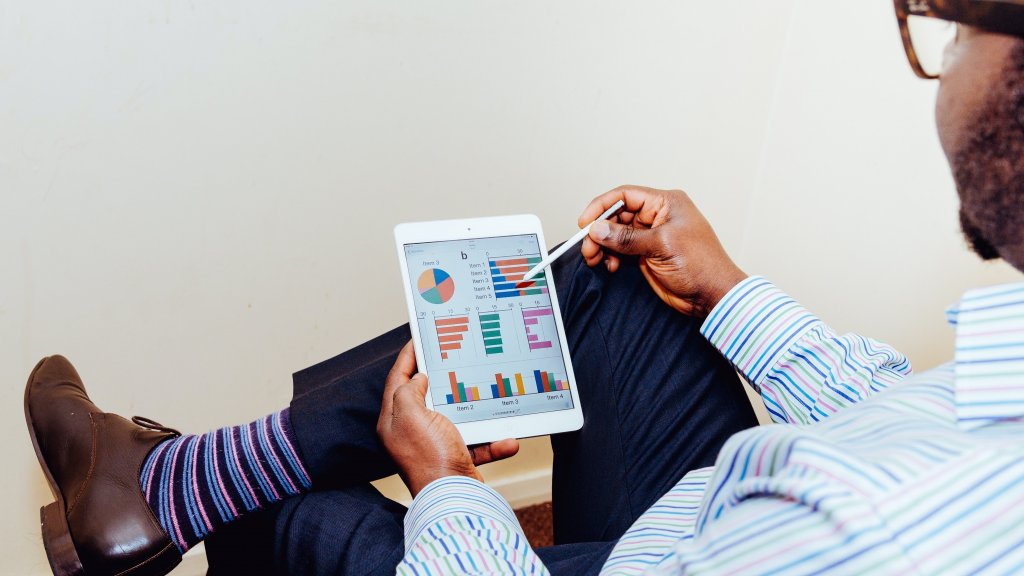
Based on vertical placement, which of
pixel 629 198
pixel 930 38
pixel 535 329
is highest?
pixel 930 38

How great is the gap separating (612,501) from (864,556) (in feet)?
1.30

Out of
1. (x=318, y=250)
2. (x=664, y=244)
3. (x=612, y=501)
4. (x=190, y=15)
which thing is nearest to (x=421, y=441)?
(x=612, y=501)

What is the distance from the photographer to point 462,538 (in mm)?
593

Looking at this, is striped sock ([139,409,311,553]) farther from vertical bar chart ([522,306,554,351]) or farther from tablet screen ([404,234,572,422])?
vertical bar chart ([522,306,554,351])

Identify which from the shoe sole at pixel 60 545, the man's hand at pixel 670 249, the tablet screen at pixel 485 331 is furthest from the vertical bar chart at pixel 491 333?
the shoe sole at pixel 60 545

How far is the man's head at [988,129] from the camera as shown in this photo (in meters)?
0.49

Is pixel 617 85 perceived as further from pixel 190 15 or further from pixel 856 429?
pixel 856 429

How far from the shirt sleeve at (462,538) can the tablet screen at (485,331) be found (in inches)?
5.7

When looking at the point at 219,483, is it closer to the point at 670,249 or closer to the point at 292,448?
the point at 292,448

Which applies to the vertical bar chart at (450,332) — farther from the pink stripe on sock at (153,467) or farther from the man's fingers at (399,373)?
the pink stripe on sock at (153,467)

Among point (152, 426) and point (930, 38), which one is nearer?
point (930, 38)

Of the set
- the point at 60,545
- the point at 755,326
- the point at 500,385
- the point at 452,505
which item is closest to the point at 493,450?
the point at 500,385

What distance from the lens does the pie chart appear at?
827 millimetres

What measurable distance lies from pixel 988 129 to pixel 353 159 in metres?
0.72
